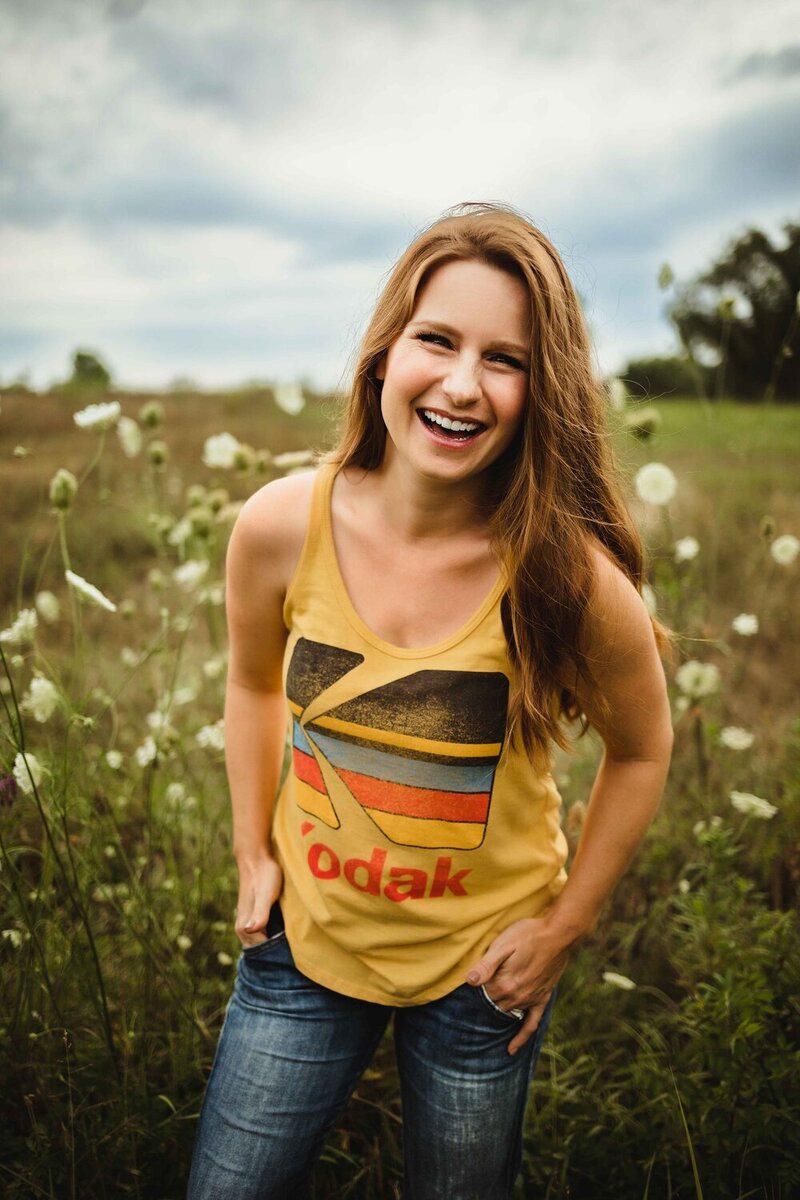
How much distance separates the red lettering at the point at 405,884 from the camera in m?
1.26

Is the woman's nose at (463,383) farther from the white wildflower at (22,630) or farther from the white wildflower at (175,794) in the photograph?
the white wildflower at (175,794)

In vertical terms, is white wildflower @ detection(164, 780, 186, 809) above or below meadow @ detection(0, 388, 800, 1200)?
above

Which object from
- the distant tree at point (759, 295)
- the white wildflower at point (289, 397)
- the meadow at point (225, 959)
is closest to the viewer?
the meadow at point (225, 959)

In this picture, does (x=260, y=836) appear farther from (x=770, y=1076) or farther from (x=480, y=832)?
(x=770, y=1076)

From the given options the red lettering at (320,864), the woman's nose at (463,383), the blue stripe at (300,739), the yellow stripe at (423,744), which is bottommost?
the red lettering at (320,864)

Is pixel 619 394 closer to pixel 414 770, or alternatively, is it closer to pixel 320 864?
pixel 414 770

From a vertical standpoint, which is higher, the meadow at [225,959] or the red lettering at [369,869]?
the red lettering at [369,869]

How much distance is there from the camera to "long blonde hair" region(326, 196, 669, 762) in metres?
1.18

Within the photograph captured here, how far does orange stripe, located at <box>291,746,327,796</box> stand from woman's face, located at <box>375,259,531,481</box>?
551mm

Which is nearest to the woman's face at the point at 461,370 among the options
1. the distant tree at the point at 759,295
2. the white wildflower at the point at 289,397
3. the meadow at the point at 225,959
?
the meadow at the point at 225,959

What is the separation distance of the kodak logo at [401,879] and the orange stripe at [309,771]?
5.5 inches

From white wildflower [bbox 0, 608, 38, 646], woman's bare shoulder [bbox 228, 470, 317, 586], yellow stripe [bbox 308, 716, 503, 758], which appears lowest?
yellow stripe [bbox 308, 716, 503, 758]

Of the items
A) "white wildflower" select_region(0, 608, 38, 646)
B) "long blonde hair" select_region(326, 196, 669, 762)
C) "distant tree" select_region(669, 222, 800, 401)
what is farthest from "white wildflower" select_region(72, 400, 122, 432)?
"distant tree" select_region(669, 222, 800, 401)

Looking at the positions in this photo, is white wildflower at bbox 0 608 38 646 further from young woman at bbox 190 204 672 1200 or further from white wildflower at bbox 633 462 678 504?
white wildflower at bbox 633 462 678 504
